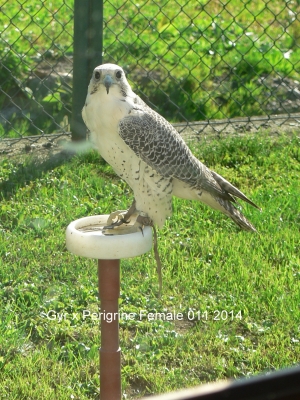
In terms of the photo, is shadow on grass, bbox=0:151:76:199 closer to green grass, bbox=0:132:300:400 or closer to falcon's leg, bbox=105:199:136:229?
green grass, bbox=0:132:300:400

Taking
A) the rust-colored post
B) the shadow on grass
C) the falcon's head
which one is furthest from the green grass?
the falcon's head

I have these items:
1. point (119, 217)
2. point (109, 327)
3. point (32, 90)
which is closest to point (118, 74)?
point (119, 217)

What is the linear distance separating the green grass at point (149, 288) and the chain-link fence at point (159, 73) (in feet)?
2.69

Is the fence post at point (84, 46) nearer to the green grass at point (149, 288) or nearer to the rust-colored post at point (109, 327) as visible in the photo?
→ the green grass at point (149, 288)

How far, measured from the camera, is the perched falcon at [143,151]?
2.91m

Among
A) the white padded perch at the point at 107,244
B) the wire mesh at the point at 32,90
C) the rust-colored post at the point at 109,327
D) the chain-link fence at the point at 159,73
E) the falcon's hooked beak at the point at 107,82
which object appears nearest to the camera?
the white padded perch at the point at 107,244

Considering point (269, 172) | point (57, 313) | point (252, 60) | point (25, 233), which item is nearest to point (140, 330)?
point (57, 313)

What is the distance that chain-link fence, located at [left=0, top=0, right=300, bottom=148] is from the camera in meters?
5.33

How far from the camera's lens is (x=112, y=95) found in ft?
9.53

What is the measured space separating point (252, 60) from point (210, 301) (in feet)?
11.4

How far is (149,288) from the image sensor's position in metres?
3.54

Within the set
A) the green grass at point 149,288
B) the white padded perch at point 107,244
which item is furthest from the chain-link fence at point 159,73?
the white padded perch at point 107,244

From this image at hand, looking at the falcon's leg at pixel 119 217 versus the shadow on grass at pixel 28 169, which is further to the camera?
the shadow on grass at pixel 28 169

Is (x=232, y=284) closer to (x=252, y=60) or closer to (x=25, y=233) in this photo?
(x=25, y=233)
